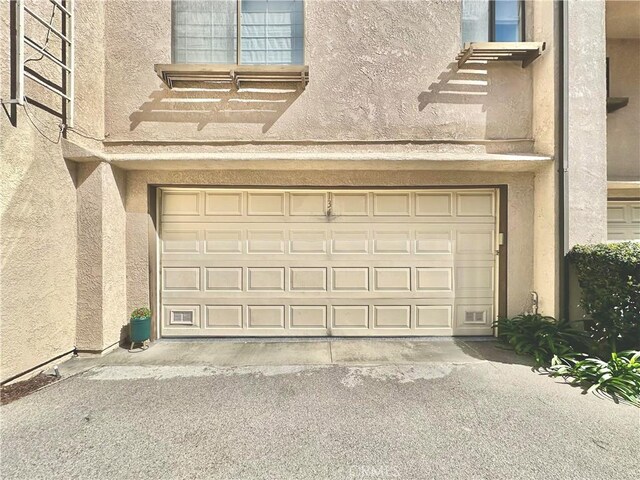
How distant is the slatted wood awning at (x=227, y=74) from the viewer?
3.76 m

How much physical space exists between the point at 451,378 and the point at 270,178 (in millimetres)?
3537

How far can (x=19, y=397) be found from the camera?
271 cm

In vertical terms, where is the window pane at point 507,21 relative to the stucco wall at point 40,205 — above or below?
above

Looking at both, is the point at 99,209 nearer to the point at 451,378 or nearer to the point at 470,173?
the point at 451,378

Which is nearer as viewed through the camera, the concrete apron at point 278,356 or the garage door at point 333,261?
the concrete apron at point 278,356

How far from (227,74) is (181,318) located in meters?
3.70

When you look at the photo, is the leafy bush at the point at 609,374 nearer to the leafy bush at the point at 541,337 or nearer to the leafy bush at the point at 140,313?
the leafy bush at the point at 541,337

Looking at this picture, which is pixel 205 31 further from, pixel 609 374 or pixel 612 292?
pixel 609 374

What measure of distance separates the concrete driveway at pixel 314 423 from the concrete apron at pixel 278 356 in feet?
0.11

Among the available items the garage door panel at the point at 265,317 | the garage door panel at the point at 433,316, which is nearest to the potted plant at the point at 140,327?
the garage door panel at the point at 265,317

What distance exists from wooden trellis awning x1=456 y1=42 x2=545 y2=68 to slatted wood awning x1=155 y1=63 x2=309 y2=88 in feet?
7.50

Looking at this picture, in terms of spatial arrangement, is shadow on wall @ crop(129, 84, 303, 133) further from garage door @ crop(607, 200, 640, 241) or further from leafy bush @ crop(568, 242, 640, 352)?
garage door @ crop(607, 200, 640, 241)

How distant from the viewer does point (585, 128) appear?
377 centimetres

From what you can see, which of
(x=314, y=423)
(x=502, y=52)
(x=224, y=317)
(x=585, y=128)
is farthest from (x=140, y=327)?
(x=585, y=128)
